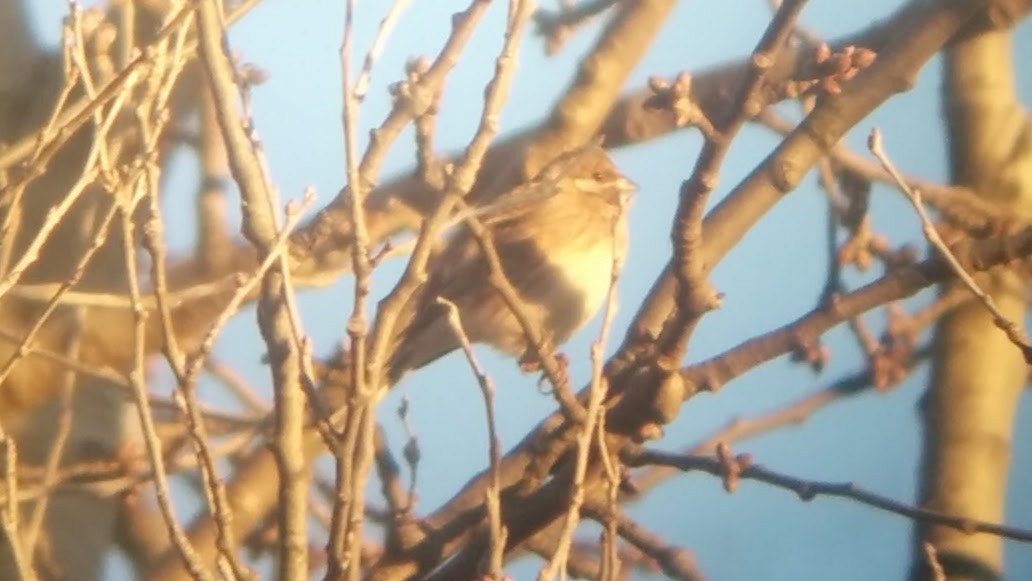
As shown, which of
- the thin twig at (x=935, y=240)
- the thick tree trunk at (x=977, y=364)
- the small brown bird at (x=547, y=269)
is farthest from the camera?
the small brown bird at (x=547, y=269)

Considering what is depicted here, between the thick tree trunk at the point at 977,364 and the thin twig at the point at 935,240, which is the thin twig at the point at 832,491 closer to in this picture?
the thin twig at the point at 935,240

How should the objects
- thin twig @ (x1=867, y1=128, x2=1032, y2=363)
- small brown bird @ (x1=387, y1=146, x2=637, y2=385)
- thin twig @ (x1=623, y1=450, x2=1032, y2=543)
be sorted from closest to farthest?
thin twig @ (x1=867, y1=128, x2=1032, y2=363) < thin twig @ (x1=623, y1=450, x2=1032, y2=543) < small brown bird @ (x1=387, y1=146, x2=637, y2=385)

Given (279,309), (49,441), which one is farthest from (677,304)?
(49,441)

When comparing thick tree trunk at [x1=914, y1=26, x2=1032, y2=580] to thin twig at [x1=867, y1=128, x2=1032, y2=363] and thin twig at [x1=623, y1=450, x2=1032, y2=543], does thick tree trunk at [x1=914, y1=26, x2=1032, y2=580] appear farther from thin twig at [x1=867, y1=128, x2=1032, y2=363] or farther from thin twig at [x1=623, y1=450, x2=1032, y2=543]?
thin twig at [x1=867, y1=128, x2=1032, y2=363]

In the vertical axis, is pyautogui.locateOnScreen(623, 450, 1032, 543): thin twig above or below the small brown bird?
below

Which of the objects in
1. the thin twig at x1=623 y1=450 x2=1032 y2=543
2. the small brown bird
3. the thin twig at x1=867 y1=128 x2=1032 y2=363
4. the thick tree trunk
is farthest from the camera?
the small brown bird

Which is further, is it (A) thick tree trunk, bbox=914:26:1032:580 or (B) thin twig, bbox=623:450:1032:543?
(A) thick tree trunk, bbox=914:26:1032:580

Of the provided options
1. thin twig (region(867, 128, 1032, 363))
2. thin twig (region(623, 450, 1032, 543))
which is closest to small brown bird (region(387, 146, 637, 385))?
thin twig (region(623, 450, 1032, 543))

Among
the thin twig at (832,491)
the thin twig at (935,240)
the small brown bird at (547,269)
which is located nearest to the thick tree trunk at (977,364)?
the small brown bird at (547,269)

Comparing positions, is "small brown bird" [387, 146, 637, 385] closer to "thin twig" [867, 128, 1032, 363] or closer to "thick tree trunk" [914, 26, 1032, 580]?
"thick tree trunk" [914, 26, 1032, 580]

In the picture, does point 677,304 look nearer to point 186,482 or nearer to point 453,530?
point 453,530

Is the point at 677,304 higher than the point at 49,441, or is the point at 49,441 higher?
the point at 49,441
